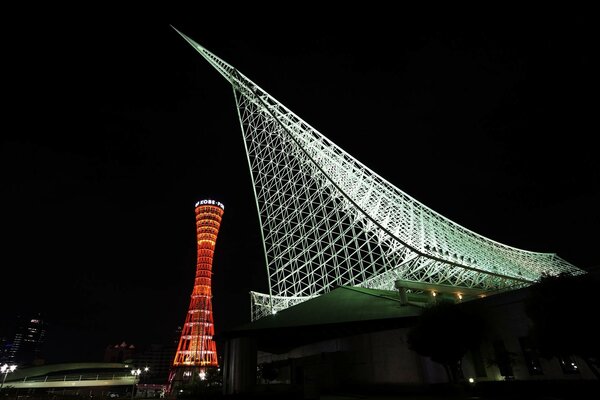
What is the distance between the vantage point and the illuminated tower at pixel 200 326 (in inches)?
2051

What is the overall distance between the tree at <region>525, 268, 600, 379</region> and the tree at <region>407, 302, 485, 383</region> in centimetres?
336

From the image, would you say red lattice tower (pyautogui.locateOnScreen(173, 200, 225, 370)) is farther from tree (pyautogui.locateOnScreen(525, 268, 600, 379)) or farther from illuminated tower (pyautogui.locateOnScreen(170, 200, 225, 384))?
tree (pyautogui.locateOnScreen(525, 268, 600, 379))

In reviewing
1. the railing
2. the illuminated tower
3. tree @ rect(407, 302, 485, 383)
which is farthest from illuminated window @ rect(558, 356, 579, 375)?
the railing

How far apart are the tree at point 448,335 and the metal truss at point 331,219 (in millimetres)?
3669

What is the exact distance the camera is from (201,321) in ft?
174

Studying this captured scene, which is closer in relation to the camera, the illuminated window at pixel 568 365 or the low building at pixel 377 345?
the illuminated window at pixel 568 365

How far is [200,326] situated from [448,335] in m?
43.6

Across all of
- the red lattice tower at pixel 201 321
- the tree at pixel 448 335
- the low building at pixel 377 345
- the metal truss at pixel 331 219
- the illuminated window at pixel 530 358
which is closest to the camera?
the illuminated window at pixel 530 358

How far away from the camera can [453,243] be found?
30.7m

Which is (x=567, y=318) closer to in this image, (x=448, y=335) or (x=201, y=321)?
(x=448, y=335)

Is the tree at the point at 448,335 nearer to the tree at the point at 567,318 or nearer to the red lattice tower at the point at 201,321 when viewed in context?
Result: the tree at the point at 567,318

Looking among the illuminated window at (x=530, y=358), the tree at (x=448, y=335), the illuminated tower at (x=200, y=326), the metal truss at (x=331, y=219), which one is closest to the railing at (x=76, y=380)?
the illuminated tower at (x=200, y=326)

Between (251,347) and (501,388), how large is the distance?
13496mm

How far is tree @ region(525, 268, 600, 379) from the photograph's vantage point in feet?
44.0
